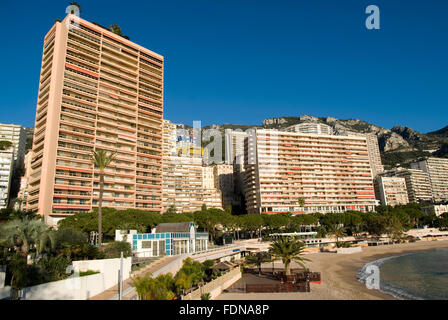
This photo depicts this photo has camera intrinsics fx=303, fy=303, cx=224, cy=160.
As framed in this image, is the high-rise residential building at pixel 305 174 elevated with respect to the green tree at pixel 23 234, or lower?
elevated

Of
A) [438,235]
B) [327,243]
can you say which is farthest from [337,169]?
[327,243]

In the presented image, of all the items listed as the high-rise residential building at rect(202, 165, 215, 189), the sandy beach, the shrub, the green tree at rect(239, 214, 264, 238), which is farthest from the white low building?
the high-rise residential building at rect(202, 165, 215, 189)

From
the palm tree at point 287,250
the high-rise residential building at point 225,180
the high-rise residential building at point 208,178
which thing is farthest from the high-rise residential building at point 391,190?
the palm tree at point 287,250

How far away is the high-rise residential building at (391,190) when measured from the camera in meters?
183

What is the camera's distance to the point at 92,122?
80250 millimetres

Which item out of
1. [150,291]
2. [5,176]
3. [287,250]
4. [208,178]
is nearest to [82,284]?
[150,291]

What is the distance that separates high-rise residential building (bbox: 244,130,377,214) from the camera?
424 feet

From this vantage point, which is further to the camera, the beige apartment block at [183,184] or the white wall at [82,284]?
the beige apartment block at [183,184]

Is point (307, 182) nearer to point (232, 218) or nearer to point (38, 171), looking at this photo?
point (232, 218)

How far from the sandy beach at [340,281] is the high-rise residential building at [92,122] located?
4771 cm

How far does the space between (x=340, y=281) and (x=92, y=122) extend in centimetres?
6929

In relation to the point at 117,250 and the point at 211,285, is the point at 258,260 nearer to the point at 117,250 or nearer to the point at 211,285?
the point at 211,285

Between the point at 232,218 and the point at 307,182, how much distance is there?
55.5 metres

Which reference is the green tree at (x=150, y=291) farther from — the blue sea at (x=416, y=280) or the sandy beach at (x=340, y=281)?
the blue sea at (x=416, y=280)
